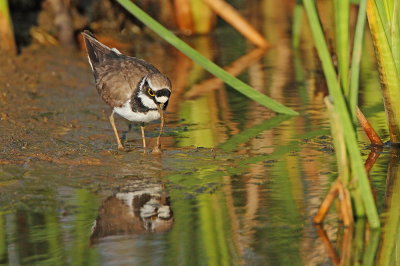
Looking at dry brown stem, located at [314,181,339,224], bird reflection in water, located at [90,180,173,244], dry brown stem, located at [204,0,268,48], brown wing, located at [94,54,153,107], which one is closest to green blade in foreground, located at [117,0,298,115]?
brown wing, located at [94,54,153,107]

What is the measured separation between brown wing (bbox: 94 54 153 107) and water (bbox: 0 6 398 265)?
393mm

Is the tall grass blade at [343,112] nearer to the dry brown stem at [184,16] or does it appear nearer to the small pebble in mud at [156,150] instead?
the small pebble in mud at [156,150]

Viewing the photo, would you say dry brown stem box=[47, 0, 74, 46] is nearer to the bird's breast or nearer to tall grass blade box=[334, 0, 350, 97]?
the bird's breast

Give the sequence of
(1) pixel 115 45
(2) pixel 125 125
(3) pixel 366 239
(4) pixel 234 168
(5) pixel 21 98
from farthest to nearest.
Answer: (1) pixel 115 45 < (5) pixel 21 98 < (2) pixel 125 125 < (4) pixel 234 168 < (3) pixel 366 239

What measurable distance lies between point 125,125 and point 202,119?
0.73m

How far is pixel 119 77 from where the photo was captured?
8008 mm

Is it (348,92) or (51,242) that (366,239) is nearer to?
(348,92)

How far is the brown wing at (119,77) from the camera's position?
783cm

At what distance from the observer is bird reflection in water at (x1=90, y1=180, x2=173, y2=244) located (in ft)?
18.5

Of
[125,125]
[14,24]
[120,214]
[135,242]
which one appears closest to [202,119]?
[125,125]

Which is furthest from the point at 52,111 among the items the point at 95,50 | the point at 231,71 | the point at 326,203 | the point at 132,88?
the point at 326,203

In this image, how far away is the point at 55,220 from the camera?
583 centimetres

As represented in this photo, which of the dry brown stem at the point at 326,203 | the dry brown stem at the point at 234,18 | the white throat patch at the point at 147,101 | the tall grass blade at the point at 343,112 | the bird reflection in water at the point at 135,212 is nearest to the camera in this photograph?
the tall grass blade at the point at 343,112

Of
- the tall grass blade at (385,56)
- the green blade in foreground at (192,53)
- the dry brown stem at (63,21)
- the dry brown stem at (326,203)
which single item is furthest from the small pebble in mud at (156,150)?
the dry brown stem at (63,21)
